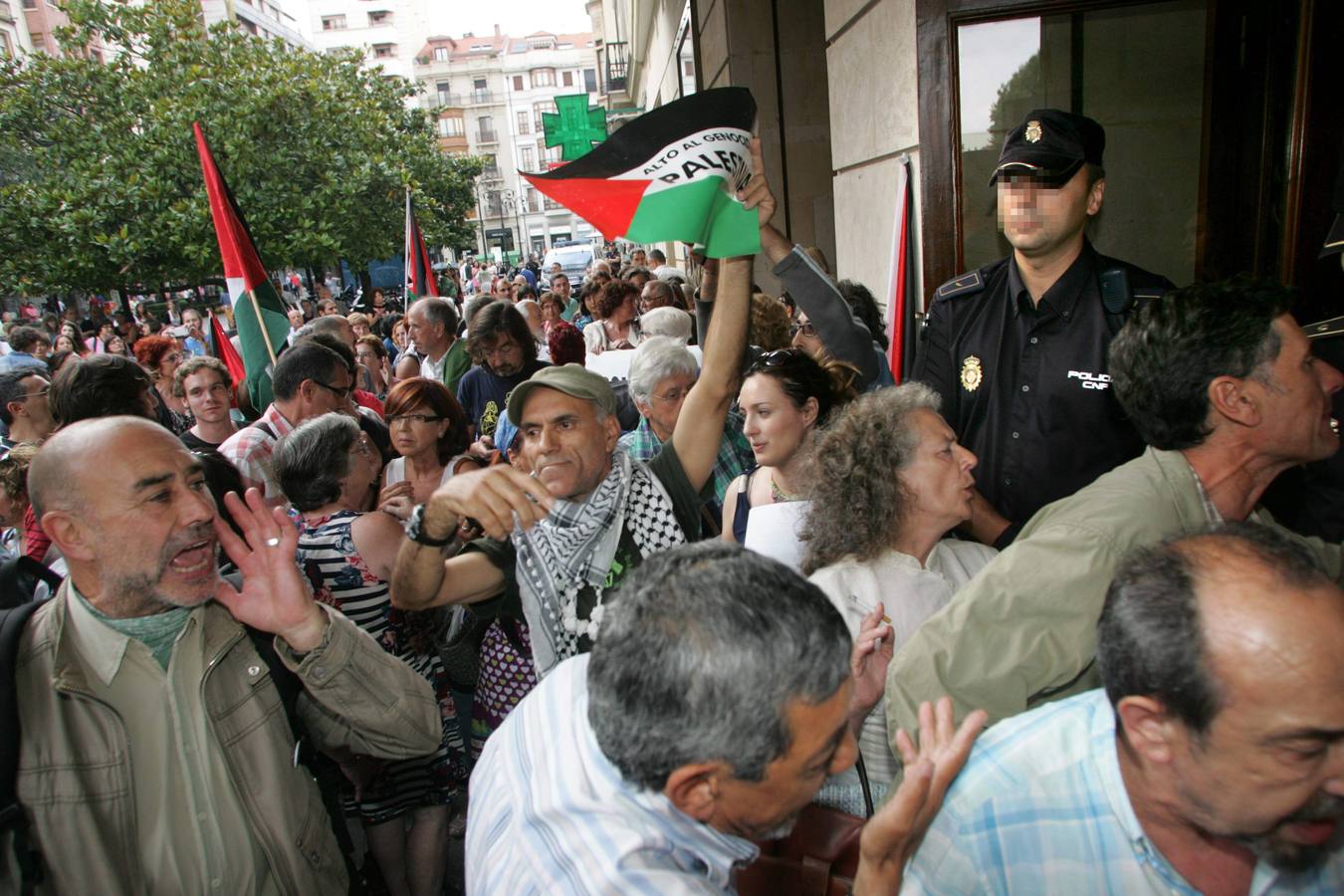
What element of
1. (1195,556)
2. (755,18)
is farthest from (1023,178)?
(755,18)

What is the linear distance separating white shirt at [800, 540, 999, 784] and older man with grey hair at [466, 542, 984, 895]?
2.54 feet

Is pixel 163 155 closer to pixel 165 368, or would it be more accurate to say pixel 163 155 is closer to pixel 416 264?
pixel 416 264

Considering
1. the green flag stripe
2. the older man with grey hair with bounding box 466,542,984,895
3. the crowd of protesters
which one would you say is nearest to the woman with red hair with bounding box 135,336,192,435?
the crowd of protesters

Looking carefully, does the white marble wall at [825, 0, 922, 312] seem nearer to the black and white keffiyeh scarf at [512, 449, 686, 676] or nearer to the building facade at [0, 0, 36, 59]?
the black and white keffiyeh scarf at [512, 449, 686, 676]

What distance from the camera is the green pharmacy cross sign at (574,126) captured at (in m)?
18.2

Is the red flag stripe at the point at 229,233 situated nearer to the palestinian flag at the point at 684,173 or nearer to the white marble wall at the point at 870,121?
the palestinian flag at the point at 684,173

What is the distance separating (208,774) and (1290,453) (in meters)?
2.43

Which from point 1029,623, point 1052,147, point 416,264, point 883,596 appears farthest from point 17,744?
point 416,264

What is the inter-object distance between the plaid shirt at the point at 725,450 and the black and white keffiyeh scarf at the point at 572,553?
1.08 metres

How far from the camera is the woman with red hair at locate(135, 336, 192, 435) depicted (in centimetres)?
631

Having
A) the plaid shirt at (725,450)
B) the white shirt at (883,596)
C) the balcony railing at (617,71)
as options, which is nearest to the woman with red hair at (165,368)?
the plaid shirt at (725,450)

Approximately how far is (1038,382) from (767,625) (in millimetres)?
1857

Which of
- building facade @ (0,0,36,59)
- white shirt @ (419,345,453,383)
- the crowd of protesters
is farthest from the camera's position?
building facade @ (0,0,36,59)

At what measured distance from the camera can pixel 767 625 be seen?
1.18 meters
